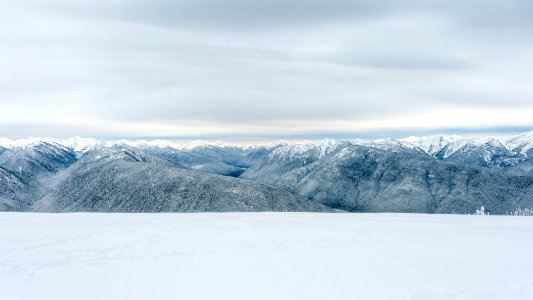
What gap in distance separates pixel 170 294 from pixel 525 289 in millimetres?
15146

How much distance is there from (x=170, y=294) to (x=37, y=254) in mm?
10621

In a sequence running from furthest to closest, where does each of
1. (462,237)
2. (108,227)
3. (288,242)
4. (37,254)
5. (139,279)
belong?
1. (108,227)
2. (462,237)
3. (288,242)
4. (37,254)
5. (139,279)

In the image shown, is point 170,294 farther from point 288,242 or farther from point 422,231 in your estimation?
point 422,231

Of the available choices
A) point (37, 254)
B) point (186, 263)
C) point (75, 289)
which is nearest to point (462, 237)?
point (186, 263)

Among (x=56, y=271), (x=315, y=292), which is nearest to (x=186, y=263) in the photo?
(x=56, y=271)

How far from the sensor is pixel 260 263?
904 inches

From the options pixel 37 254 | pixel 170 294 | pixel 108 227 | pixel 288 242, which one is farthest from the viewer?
pixel 108 227

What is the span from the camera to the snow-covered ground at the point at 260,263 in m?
18.6

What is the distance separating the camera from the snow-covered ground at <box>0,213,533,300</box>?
61.2 ft

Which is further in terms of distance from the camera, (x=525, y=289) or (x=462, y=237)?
(x=462, y=237)

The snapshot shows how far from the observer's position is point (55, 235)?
29953mm

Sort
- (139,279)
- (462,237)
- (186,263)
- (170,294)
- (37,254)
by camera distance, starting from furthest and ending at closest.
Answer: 1. (462,237)
2. (37,254)
3. (186,263)
4. (139,279)
5. (170,294)

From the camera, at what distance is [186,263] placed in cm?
2288

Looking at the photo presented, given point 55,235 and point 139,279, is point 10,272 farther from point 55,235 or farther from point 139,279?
point 55,235
